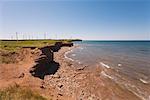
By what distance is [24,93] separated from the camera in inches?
576

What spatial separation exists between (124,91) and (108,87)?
2.30 m

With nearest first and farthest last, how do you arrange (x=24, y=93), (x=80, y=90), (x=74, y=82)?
(x=24, y=93), (x=80, y=90), (x=74, y=82)

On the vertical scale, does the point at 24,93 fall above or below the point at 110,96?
above

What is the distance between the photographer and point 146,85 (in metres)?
23.7

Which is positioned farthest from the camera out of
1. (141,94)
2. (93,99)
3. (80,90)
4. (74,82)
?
(74,82)

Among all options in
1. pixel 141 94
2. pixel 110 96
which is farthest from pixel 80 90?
pixel 141 94

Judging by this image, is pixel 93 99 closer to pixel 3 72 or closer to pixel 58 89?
pixel 58 89

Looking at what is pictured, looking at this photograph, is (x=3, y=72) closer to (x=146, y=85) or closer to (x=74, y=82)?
(x=74, y=82)

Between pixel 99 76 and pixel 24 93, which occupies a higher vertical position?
pixel 24 93

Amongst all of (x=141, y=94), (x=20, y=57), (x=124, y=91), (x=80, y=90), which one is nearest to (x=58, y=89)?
(x=80, y=90)

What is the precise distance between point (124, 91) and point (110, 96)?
2306mm

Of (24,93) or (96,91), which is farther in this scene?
(96,91)

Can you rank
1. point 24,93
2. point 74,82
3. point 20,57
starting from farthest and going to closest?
1. point 20,57
2. point 74,82
3. point 24,93

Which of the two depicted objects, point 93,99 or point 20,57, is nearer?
point 93,99
